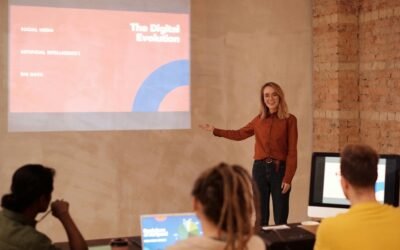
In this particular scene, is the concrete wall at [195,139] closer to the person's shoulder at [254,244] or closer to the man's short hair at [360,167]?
the man's short hair at [360,167]

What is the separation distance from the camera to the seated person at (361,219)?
6.08 ft

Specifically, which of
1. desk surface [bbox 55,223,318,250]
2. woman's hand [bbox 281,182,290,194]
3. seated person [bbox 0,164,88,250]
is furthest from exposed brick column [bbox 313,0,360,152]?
seated person [bbox 0,164,88,250]

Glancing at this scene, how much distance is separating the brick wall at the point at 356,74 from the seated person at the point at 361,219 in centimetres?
328

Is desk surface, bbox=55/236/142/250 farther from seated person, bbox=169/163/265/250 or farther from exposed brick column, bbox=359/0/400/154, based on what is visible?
exposed brick column, bbox=359/0/400/154

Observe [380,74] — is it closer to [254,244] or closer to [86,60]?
[86,60]

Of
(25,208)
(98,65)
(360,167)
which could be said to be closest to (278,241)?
(360,167)

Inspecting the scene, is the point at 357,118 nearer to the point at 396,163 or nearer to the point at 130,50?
the point at 130,50

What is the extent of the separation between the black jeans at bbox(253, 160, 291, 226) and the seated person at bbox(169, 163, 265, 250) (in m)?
2.79

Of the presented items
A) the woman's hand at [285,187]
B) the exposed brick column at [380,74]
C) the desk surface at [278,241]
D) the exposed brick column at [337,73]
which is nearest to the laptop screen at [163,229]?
the desk surface at [278,241]

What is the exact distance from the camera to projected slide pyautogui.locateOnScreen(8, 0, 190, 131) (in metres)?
4.91

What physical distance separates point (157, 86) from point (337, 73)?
5.98ft

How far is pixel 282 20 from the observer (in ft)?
19.2

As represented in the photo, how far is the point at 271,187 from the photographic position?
4387 mm

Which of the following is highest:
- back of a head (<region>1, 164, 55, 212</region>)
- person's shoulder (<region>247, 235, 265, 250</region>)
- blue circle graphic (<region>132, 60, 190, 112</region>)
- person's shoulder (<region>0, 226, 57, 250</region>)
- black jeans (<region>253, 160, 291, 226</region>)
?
blue circle graphic (<region>132, 60, 190, 112</region>)
